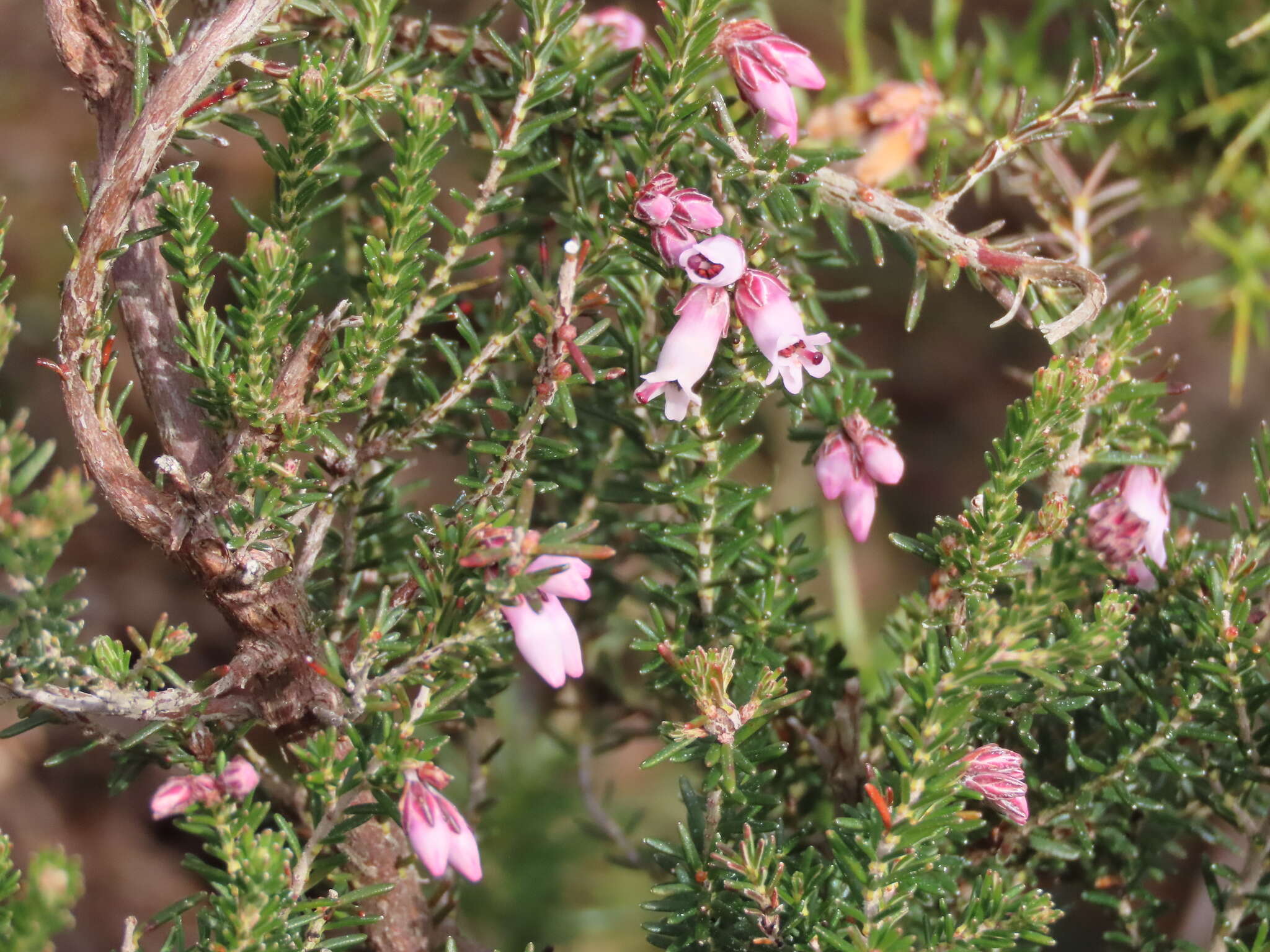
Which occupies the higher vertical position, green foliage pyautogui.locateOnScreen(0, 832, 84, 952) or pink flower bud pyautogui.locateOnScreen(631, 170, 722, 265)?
pink flower bud pyautogui.locateOnScreen(631, 170, 722, 265)

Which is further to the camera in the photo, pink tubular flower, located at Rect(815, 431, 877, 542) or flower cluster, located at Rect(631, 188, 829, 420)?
pink tubular flower, located at Rect(815, 431, 877, 542)

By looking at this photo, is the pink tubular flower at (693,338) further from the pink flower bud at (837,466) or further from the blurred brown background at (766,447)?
the blurred brown background at (766,447)

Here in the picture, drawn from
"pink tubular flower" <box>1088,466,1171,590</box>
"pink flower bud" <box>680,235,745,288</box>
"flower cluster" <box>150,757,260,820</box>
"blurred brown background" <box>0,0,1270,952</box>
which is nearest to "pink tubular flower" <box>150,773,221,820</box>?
"flower cluster" <box>150,757,260,820</box>

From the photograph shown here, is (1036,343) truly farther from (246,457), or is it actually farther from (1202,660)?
(246,457)

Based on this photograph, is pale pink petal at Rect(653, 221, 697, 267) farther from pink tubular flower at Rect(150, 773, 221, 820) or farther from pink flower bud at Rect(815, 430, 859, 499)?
pink tubular flower at Rect(150, 773, 221, 820)

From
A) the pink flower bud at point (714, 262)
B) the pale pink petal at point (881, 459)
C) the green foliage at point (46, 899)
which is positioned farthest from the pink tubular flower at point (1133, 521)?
the green foliage at point (46, 899)

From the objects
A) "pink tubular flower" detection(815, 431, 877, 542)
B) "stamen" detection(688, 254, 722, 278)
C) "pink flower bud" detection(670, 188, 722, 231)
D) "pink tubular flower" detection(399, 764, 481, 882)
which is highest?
"pink flower bud" detection(670, 188, 722, 231)
